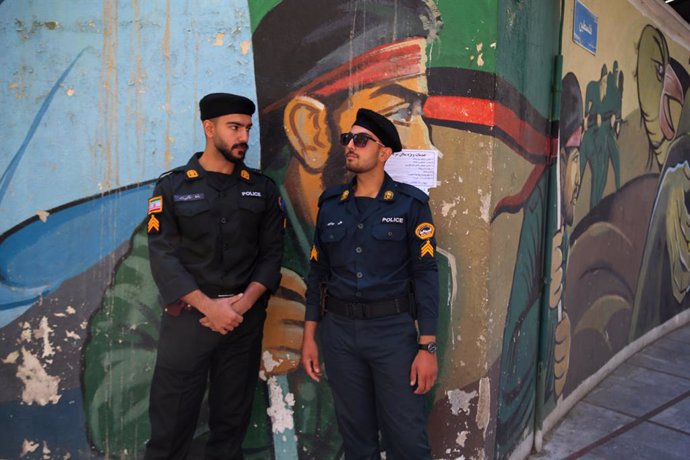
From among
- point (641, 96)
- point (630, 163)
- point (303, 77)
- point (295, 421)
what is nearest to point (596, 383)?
point (630, 163)

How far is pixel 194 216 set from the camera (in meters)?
2.51

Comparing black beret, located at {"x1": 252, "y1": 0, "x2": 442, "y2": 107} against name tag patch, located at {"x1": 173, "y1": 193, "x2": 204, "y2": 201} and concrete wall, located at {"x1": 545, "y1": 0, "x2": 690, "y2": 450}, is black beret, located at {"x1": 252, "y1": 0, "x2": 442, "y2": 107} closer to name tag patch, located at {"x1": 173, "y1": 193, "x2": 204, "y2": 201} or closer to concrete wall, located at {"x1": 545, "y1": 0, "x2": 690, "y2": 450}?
name tag patch, located at {"x1": 173, "y1": 193, "x2": 204, "y2": 201}

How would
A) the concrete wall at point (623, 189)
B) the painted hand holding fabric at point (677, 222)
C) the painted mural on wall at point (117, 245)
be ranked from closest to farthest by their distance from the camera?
the painted mural on wall at point (117, 245) → the concrete wall at point (623, 189) → the painted hand holding fabric at point (677, 222)

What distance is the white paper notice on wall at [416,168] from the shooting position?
2.74m

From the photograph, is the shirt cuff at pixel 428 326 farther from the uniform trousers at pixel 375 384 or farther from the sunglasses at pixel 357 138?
the sunglasses at pixel 357 138

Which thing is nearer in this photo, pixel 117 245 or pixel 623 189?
pixel 117 245

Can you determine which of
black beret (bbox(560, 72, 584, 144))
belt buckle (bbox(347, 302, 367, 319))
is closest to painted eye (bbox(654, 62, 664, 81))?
black beret (bbox(560, 72, 584, 144))

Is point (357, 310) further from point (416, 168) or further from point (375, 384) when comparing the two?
point (416, 168)

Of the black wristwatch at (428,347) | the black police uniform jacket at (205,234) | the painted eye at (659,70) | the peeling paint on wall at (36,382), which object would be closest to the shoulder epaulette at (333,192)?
the black police uniform jacket at (205,234)

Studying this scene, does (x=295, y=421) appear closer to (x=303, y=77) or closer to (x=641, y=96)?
(x=303, y=77)

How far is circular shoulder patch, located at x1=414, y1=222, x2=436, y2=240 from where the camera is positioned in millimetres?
2430

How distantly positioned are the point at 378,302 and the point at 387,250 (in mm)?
228

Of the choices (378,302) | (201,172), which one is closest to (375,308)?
(378,302)

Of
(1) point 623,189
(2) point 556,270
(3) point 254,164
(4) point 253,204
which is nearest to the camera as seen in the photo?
(4) point 253,204
